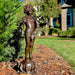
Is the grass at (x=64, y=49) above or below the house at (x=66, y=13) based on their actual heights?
below

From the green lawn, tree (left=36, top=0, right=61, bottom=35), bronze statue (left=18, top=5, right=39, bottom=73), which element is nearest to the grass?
the green lawn

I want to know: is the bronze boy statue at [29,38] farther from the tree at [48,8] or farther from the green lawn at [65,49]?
the tree at [48,8]

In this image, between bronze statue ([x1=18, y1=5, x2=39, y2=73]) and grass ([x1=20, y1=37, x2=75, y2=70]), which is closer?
bronze statue ([x1=18, y1=5, x2=39, y2=73])

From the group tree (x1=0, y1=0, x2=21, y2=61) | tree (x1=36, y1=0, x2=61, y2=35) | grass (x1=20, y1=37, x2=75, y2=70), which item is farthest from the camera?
tree (x1=36, y1=0, x2=61, y2=35)

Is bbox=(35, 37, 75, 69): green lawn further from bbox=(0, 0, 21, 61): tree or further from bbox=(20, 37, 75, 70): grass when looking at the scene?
bbox=(0, 0, 21, 61): tree

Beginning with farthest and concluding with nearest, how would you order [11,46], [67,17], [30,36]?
[67,17]
[11,46]
[30,36]

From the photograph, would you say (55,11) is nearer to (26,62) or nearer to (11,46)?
(11,46)

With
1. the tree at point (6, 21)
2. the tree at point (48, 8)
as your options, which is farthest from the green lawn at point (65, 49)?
the tree at point (48, 8)

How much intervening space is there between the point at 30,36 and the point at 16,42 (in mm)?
1540

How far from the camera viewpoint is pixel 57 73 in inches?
148

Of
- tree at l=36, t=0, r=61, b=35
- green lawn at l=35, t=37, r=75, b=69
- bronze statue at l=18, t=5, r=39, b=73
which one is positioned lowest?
green lawn at l=35, t=37, r=75, b=69

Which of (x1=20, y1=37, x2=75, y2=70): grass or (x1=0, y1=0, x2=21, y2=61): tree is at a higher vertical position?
(x1=0, y1=0, x2=21, y2=61): tree

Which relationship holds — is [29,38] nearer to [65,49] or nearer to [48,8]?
[65,49]

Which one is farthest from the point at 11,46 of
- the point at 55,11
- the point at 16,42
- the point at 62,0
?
the point at 62,0
